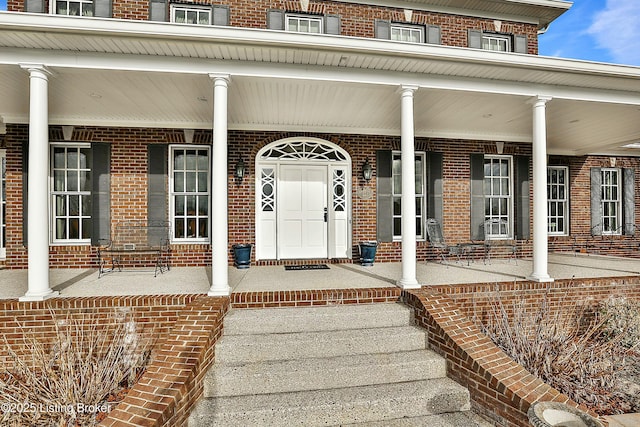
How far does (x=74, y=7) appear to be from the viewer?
19.2 ft

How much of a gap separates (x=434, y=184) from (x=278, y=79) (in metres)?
4.21

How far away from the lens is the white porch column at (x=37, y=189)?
3617 millimetres

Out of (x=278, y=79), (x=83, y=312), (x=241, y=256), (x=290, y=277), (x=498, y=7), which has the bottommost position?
(x=83, y=312)

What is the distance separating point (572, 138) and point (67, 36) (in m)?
8.98

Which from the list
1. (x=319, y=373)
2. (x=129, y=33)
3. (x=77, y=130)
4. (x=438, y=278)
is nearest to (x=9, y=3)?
(x=77, y=130)

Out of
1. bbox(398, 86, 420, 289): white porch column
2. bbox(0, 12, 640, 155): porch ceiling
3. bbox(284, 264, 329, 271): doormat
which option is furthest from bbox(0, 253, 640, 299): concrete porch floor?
bbox(0, 12, 640, 155): porch ceiling

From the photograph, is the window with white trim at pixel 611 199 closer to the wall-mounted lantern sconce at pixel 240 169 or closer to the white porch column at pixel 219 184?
the wall-mounted lantern sconce at pixel 240 169

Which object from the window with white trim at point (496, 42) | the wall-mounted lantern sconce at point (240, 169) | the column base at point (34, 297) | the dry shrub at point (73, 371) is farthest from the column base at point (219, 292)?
the window with white trim at point (496, 42)

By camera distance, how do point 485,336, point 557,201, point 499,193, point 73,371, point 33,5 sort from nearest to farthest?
point 73,371
point 485,336
point 33,5
point 499,193
point 557,201

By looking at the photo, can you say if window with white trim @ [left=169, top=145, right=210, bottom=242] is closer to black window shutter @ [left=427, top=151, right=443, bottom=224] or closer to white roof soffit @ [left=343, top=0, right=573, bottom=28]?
white roof soffit @ [left=343, top=0, right=573, bottom=28]

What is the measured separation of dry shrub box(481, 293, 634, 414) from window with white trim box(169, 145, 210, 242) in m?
5.11

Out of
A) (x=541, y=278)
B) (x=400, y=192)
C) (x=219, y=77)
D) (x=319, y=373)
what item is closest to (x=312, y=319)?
(x=319, y=373)

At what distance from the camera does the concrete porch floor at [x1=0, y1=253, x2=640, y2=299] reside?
13.9 ft

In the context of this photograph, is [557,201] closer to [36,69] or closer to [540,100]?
[540,100]
